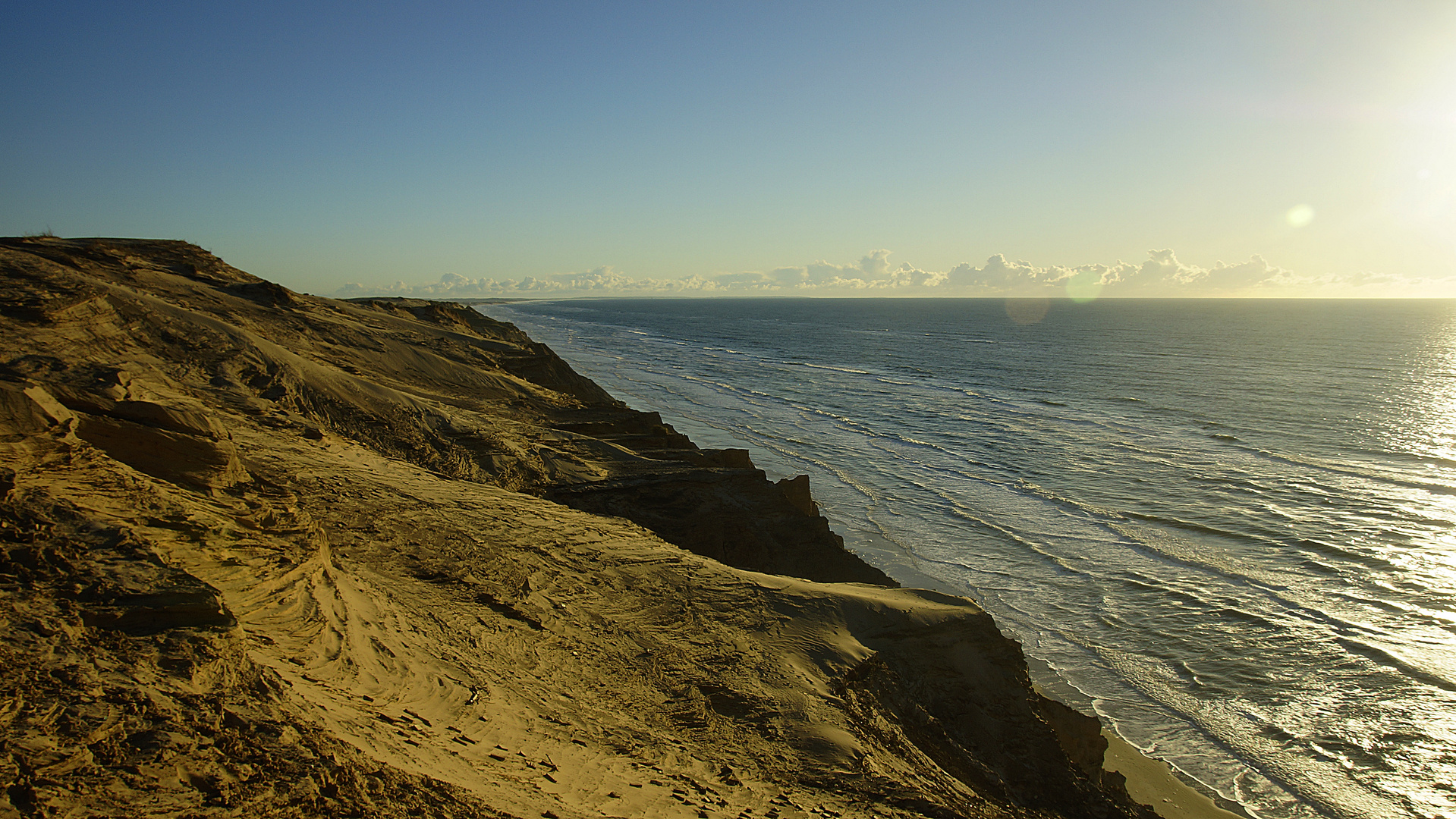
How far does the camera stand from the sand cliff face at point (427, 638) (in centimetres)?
403

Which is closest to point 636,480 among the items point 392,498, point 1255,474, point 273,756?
point 392,498

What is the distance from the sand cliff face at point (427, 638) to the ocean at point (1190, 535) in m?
4.41

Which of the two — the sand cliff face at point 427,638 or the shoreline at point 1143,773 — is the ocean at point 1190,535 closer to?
the shoreline at point 1143,773

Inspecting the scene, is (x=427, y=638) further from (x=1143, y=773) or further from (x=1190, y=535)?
(x=1190, y=535)

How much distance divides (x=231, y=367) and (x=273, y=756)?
12.4 metres

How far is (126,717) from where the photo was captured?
12.7ft

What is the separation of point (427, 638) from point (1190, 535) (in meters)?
19.3

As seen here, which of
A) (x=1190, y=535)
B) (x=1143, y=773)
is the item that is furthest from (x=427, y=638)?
(x=1190, y=535)

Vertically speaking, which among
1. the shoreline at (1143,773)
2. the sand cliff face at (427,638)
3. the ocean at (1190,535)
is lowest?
the shoreline at (1143,773)

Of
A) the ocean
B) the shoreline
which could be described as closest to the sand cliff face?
the shoreline

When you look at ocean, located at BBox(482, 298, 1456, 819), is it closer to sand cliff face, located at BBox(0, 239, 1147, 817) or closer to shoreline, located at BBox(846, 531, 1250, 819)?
shoreline, located at BBox(846, 531, 1250, 819)

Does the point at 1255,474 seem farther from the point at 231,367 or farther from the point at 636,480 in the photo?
the point at 231,367

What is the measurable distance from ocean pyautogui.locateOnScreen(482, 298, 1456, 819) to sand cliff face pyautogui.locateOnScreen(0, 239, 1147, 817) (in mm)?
4405

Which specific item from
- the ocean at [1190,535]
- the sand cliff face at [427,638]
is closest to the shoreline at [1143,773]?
the ocean at [1190,535]
